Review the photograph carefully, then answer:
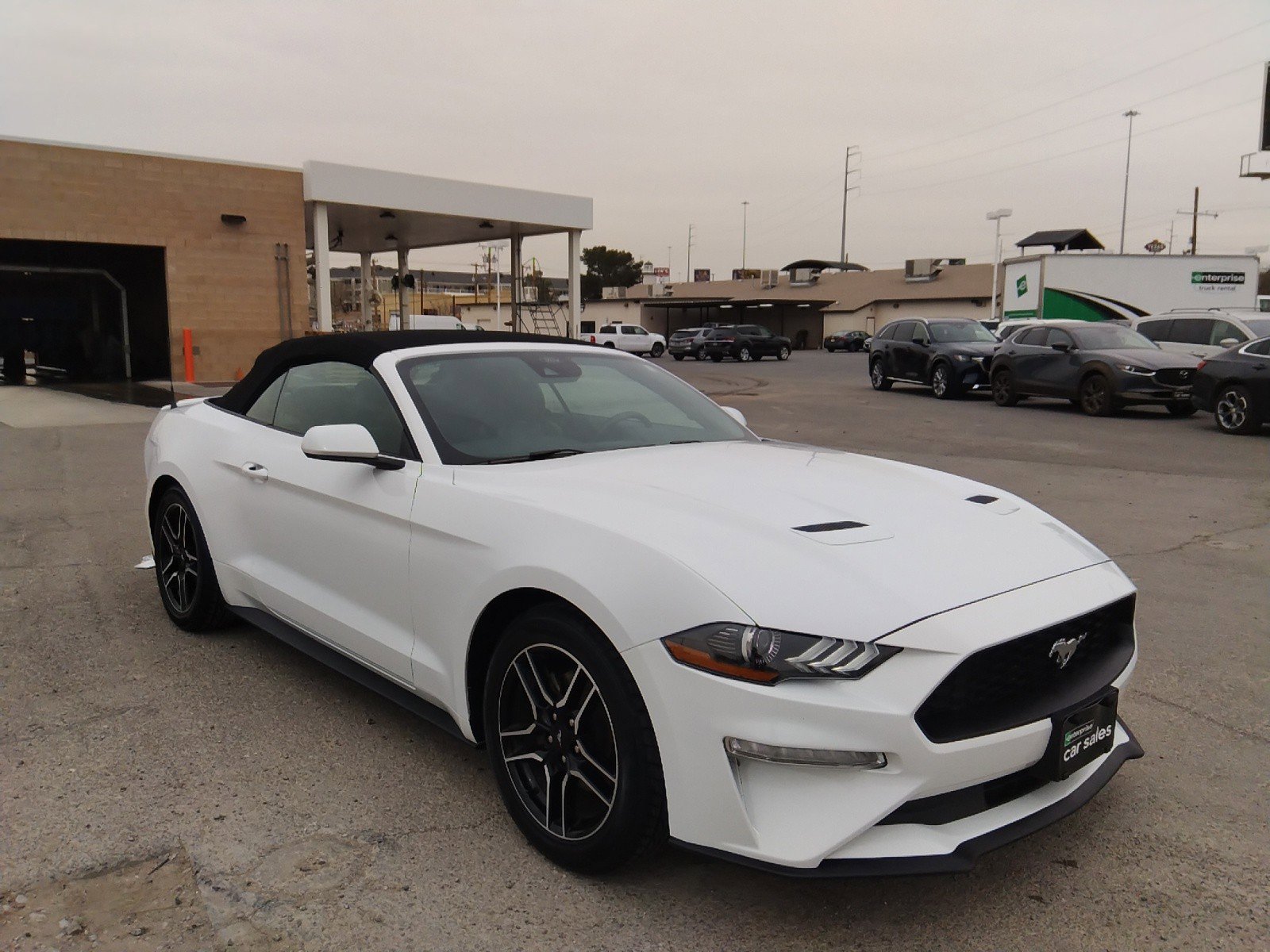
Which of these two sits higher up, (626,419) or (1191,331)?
(1191,331)

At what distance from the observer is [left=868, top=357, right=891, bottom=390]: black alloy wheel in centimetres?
2348

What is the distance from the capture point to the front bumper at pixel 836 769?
7.59 ft

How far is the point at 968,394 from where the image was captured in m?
21.4

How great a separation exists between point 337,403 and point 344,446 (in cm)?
81

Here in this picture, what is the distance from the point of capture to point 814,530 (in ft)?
8.93

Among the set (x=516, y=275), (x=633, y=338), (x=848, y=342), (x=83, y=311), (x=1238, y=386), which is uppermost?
(x=516, y=275)

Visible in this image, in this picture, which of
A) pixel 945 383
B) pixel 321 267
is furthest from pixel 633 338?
pixel 945 383

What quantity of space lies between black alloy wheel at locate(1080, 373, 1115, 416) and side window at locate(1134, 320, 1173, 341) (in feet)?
8.69

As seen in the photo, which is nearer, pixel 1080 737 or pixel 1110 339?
pixel 1080 737

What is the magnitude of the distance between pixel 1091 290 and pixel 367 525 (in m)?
26.3

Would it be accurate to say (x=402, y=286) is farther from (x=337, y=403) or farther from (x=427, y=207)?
(x=337, y=403)

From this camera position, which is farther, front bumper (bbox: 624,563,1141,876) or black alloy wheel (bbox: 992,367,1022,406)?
black alloy wheel (bbox: 992,367,1022,406)

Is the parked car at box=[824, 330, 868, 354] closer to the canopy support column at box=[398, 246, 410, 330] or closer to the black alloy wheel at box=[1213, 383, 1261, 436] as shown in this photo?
the canopy support column at box=[398, 246, 410, 330]

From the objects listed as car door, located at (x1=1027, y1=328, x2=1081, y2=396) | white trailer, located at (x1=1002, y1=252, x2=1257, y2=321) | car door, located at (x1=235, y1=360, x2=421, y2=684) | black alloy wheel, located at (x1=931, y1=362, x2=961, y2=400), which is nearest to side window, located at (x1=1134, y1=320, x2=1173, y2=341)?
car door, located at (x1=1027, y1=328, x2=1081, y2=396)
